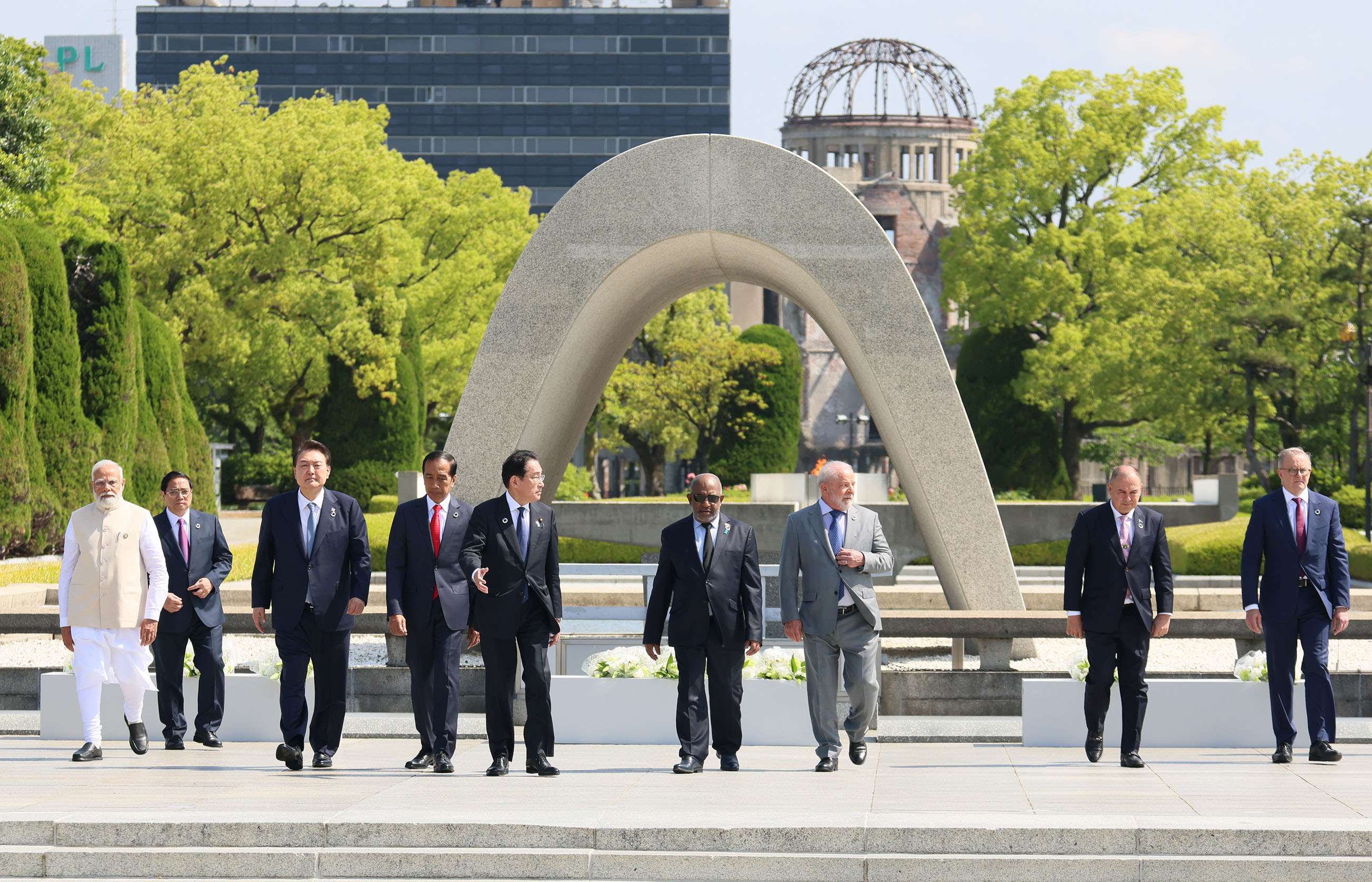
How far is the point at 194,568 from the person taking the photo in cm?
865

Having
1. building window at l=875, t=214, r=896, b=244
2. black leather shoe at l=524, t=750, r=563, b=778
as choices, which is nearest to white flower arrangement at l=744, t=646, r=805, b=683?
black leather shoe at l=524, t=750, r=563, b=778

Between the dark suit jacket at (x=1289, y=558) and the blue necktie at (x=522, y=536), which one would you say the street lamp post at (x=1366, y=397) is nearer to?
the dark suit jacket at (x=1289, y=558)

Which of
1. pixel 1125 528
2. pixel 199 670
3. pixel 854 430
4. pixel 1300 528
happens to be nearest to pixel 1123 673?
pixel 1125 528

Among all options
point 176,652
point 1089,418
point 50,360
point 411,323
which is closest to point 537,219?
point 411,323

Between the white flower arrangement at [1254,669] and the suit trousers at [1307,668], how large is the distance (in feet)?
1.04

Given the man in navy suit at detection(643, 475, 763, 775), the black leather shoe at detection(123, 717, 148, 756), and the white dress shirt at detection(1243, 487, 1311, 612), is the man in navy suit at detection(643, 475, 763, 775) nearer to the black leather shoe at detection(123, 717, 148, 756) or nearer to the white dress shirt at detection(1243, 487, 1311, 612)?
the white dress shirt at detection(1243, 487, 1311, 612)

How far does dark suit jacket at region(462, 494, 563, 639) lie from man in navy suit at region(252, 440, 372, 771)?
62 centimetres

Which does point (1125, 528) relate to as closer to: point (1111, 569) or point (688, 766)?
point (1111, 569)

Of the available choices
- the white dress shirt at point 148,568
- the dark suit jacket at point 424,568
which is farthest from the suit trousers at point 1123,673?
the white dress shirt at point 148,568

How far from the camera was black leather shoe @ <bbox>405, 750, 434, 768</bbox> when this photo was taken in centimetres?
759

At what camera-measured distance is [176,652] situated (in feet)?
28.2

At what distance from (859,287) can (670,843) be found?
6.21 meters

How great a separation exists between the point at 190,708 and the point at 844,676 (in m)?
4.15

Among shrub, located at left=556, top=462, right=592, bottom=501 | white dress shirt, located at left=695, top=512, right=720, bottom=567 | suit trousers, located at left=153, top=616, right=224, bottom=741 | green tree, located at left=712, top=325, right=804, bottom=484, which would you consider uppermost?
green tree, located at left=712, top=325, right=804, bottom=484
